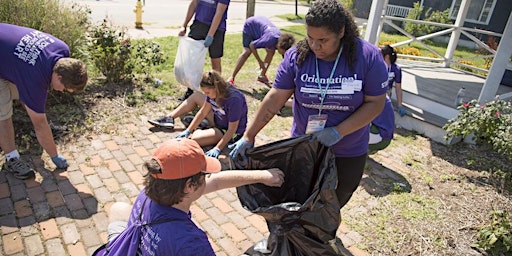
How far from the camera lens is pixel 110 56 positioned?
4859 millimetres

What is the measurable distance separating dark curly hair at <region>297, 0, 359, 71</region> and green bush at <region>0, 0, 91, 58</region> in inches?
143

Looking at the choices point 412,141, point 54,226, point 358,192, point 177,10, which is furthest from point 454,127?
point 177,10

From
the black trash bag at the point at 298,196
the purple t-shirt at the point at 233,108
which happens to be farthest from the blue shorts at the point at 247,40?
the black trash bag at the point at 298,196

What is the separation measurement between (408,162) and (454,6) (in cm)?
1596

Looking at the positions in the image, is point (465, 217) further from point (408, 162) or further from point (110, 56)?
point (110, 56)

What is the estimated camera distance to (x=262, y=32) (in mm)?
5941

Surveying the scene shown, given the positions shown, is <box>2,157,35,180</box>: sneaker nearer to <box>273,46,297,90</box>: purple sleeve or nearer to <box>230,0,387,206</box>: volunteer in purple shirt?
<box>230,0,387,206</box>: volunteer in purple shirt

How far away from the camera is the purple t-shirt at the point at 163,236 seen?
1411mm

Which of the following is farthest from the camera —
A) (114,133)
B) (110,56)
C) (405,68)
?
(405,68)

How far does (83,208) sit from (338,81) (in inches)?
83.9

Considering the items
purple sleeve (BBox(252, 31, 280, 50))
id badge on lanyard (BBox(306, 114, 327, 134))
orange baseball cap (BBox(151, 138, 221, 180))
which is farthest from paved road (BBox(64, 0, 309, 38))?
orange baseball cap (BBox(151, 138, 221, 180))

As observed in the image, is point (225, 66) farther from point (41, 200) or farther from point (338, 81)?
point (338, 81)

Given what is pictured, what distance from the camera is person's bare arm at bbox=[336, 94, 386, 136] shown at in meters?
2.05

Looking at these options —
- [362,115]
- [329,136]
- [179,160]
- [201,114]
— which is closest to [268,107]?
[329,136]
